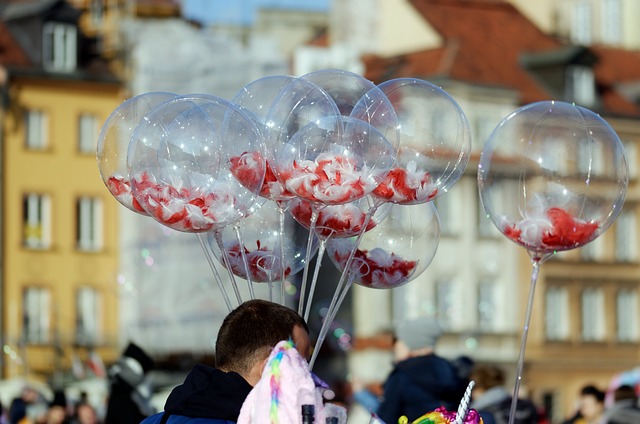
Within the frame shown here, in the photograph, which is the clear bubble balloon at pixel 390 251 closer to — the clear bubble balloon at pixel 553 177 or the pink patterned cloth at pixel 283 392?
the clear bubble balloon at pixel 553 177

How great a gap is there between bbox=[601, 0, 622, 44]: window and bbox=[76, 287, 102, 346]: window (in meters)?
19.5

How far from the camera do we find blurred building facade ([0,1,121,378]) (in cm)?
4703

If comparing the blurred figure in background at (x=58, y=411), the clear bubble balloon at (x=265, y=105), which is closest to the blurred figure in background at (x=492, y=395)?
the clear bubble balloon at (x=265, y=105)

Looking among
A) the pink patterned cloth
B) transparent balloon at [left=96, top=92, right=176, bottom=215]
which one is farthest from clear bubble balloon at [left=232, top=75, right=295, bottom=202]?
the pink patterned cloth

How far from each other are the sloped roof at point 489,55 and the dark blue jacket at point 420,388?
3799cm

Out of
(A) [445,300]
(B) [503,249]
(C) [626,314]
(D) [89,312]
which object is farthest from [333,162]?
(C) [626,314]

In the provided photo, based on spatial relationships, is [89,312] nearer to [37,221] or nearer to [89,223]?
[89,223]

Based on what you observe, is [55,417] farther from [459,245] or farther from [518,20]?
[518,20]

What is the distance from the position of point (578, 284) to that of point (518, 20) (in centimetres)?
816

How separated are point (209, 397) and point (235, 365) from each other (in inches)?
4.9

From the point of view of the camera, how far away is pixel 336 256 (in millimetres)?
7738

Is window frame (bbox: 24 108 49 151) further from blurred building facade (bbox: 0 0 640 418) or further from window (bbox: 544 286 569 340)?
window (bbox: 544 286 569 340)

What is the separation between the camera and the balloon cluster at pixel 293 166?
7012 millimetres

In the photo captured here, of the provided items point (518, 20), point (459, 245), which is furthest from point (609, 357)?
point (518, 20)
